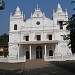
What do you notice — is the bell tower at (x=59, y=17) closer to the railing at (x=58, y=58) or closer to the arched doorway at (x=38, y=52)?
the arched doorway at (x=38, y=52)

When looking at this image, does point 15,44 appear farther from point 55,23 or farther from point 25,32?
point 55,23

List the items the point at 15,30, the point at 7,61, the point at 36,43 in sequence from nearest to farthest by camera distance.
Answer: the point at 7,61
the point at 36,43
the point at 15,30

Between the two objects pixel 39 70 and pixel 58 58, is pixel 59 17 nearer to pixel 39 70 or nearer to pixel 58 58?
pixel 58 58

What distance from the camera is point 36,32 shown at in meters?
52.4

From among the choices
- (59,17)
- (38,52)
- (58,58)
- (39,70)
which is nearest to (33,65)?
(39,70)

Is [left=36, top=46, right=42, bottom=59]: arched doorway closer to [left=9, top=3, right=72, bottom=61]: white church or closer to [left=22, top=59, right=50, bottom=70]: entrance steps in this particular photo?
[left=9, top=3, right=72, bottom=61]: white church

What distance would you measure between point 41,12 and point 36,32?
4694mm

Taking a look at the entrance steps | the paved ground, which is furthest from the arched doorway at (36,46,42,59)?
the paved ground

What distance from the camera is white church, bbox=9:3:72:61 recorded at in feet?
169

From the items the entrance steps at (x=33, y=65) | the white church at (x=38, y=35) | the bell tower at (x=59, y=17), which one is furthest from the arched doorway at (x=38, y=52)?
the entrance steps at (x=33, y=65)

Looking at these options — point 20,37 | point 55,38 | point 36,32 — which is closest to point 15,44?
point 20,37

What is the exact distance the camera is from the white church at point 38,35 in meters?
51.4

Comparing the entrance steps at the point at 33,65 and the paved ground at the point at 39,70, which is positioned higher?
the entrance steps at the point at 33,65

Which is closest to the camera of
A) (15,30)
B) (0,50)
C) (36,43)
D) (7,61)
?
(7,61)
